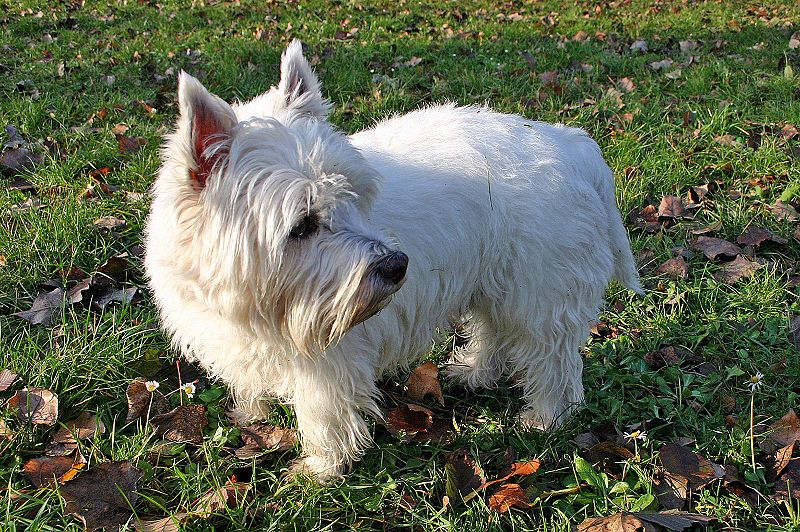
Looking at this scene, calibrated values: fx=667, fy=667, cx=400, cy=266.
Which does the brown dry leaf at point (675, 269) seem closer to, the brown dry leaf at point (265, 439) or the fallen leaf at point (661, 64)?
the brown dry leaf at point (265, 439)

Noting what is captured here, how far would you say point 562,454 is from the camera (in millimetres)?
3082

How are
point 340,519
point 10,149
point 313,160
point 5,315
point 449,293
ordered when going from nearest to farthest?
point 313,160
point 340,519
point 449,293
point 5,315
point 10,149

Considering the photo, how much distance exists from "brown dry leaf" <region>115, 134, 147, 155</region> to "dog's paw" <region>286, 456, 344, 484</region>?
3.07 m

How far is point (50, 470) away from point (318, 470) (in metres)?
1.09

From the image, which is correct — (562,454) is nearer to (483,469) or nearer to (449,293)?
(483,469)

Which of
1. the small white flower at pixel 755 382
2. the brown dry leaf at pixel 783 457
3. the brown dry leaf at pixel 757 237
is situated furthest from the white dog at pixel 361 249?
the brown dry leaf at pixel 757 237

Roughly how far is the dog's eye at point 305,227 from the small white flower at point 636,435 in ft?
5.53

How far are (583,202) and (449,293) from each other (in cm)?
72

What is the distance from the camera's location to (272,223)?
2.21 m

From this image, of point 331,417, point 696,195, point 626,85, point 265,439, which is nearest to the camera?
point 331,417

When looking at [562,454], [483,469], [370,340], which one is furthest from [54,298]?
[562,454]

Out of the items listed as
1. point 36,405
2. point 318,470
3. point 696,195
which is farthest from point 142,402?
point 696,195

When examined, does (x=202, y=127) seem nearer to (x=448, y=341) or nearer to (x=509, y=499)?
(x=509, y=499)

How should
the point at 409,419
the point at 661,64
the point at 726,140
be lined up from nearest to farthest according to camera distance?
the point at 409,419
the point at 726,140
the point at 661,64
